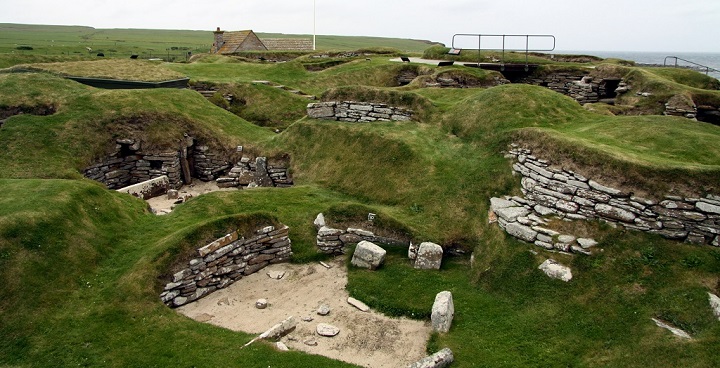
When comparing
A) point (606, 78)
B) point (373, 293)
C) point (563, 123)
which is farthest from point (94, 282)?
point (606, 78)

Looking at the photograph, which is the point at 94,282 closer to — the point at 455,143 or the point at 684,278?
the point at 455,143

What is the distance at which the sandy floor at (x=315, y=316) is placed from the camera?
12.8m

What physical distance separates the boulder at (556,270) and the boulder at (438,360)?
4.18 m

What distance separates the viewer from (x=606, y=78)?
3144cm

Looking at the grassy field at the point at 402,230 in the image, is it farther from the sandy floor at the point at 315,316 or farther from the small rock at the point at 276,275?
the small rock at the point at 276,275

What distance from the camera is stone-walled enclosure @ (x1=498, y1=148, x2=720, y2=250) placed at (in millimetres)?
12930

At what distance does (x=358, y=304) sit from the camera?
1459cm

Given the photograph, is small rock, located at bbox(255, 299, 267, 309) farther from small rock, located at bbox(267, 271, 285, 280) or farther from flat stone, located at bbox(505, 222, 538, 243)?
flat stone, located at bbox(505, 222, 538, 243)

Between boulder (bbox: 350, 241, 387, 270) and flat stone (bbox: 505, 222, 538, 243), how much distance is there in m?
4.25

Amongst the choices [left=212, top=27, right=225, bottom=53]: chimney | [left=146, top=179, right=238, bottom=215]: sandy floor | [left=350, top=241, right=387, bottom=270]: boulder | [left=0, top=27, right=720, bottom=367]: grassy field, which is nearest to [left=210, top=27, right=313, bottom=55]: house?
[left=212, top=27, right=225, bottom=53]: chimney

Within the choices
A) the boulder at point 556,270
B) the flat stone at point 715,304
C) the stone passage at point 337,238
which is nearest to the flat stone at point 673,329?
the flat stone at point 715,304

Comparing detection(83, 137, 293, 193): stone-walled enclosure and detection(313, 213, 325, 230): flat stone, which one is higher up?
detection(83, 137, 293, 193): stone-walled enclosure

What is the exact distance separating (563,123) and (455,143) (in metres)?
4.58

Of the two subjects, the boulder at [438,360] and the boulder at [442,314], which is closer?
the boulder at [438,360]
